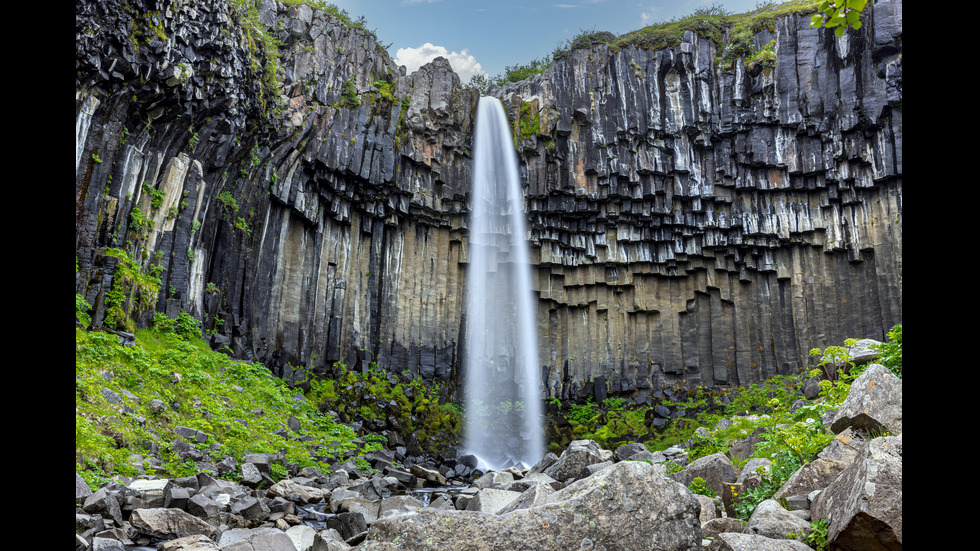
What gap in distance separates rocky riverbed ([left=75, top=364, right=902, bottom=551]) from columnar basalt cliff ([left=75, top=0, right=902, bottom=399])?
9773mm

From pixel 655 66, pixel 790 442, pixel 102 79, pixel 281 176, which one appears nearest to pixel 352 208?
pixel 281 176

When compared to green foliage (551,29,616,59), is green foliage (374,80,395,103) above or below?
below

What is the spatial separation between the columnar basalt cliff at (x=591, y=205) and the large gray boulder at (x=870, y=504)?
634 inches

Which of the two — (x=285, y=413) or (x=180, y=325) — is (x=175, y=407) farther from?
(x=285, y=413)

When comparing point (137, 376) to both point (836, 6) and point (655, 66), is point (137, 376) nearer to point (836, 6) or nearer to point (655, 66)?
point (836, 6)

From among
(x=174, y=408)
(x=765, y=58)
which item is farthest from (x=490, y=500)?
(x=765, y=58)

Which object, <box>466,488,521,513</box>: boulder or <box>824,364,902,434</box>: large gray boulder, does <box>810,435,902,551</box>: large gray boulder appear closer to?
<box>824,364,902,434</box>: large gray boulder

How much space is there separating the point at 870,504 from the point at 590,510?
1.76 meters

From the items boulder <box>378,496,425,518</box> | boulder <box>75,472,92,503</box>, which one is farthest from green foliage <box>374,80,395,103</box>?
boulder <box>75,472,92,503</box>

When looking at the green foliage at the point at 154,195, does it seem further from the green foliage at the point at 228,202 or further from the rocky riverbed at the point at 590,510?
the rocky riverbed at the point at 590,510

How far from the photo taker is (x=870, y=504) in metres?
3.71

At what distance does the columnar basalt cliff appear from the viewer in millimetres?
19375

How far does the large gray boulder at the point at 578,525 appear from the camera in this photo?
13.0ft

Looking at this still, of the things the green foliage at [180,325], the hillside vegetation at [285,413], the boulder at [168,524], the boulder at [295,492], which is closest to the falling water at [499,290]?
the hillside vegetation at [285,413]
